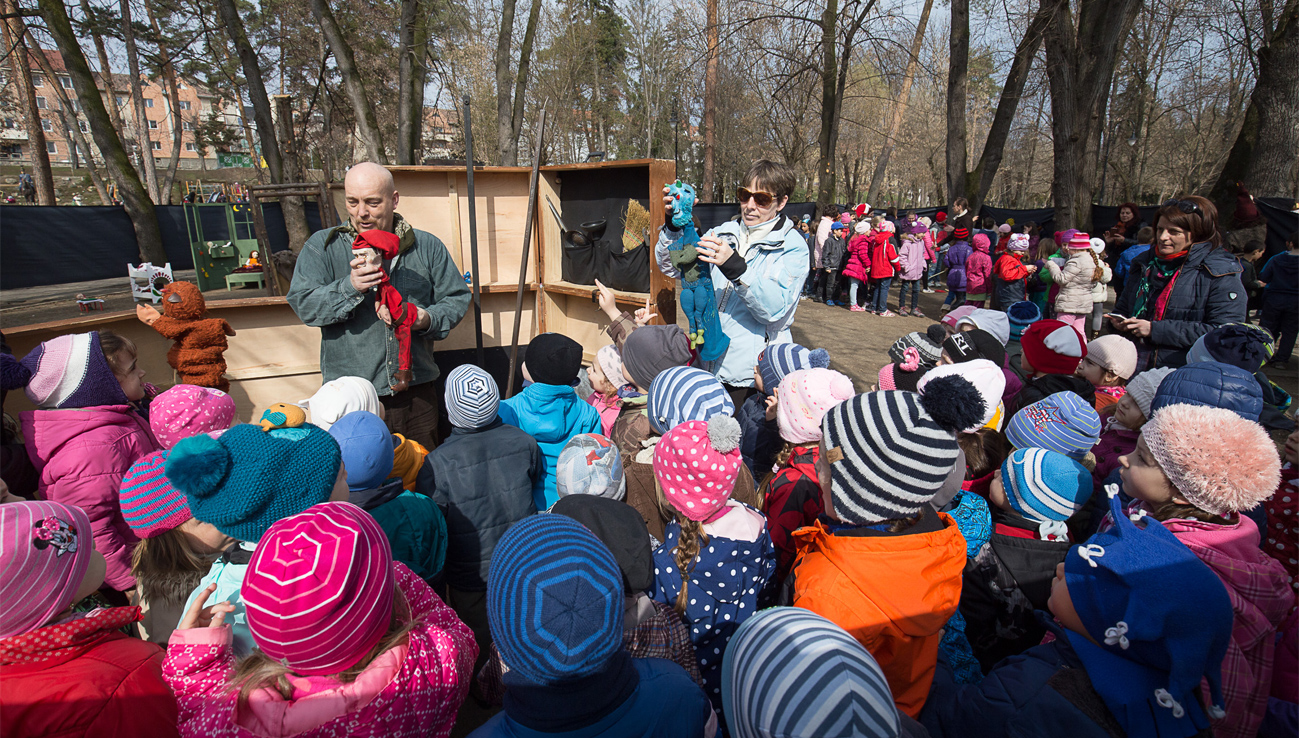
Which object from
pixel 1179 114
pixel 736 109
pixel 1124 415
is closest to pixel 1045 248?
pixel 1124 415

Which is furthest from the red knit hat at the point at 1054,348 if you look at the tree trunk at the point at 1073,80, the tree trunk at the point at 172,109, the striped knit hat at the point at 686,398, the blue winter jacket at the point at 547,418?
the tree trunk at the point at 172,109

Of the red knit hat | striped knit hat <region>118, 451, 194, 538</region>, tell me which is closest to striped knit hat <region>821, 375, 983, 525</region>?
striped knit hat <region>118, 451, 194, 538</region>

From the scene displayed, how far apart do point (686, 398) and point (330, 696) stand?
150 centimetres

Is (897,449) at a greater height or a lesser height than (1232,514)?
greater

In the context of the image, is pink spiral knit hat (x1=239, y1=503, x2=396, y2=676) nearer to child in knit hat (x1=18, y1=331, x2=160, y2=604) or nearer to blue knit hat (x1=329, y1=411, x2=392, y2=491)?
blue knit hat (x1=329, y1=411, x2=392, y2=491)

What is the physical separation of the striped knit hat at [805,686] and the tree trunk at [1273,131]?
10727 millimetres

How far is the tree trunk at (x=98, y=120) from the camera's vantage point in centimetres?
795

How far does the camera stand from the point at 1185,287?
11.7ft

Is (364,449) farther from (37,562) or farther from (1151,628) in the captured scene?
(1151,628)

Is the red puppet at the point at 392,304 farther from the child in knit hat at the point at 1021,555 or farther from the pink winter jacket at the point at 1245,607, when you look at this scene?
the pink winter jacket at the point at 1245,607

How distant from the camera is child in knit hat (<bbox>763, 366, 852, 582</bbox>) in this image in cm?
212

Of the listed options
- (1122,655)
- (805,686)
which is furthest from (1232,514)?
(805,686)

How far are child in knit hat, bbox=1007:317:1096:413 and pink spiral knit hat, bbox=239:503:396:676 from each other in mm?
3239

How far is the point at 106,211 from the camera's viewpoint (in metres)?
13.0
